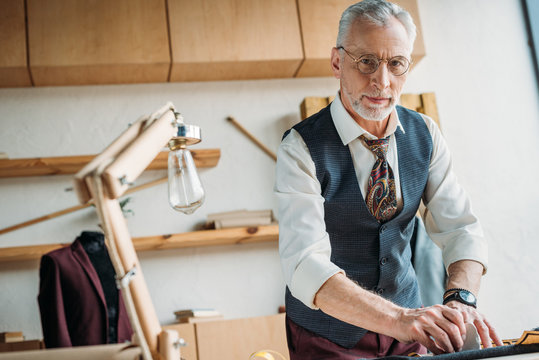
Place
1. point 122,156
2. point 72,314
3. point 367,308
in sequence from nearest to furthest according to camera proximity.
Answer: point 122,156 → point 367,308 → point 72,314

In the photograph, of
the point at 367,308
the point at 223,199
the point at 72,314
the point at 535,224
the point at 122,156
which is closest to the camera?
the point at 122,156

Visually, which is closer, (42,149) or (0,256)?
(0,256)

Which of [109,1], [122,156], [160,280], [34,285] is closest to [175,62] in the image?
[109,1]

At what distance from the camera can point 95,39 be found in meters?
3.10

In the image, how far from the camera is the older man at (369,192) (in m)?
1.53

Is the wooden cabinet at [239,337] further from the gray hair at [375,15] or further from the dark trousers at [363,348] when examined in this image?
the gray hair at [375,15]

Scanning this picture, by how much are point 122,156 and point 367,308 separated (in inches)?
28.4

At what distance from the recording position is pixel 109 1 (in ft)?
10.4

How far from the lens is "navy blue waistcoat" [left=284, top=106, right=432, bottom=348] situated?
1.59 m

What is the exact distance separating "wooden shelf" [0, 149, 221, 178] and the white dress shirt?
1.51m

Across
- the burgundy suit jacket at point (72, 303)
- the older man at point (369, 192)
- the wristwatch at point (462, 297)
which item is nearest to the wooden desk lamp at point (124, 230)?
the older man at point (369, 192)

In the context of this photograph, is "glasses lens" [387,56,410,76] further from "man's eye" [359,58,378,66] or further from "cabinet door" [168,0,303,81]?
"cabinet door" [168,0,303,81]

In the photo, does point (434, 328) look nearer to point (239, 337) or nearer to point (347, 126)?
point (347, 126)

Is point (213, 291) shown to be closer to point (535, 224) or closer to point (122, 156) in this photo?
point (535, 224)
